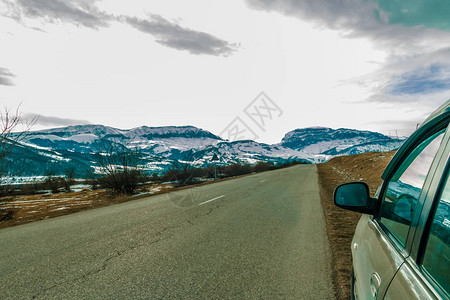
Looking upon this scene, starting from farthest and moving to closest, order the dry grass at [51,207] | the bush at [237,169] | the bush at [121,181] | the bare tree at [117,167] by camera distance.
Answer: the bush at [237,169], the bush at [121,181], the bare tree at [117,167], the dry grass at [51,207]

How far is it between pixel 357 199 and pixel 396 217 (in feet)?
1.05

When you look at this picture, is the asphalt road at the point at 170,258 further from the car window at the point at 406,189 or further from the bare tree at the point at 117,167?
the bare tree at the point at 117,167

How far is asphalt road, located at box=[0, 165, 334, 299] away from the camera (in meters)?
3.24

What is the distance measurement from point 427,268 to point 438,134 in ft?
2.41

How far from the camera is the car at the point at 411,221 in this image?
1.13m

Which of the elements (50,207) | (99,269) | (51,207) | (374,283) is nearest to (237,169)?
(50,207)

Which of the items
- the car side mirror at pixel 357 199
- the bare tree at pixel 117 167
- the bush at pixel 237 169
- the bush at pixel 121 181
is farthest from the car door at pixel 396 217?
the bush at pixel 237 169

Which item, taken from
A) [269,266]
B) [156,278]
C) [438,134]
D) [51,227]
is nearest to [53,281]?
Answer: [156,278]

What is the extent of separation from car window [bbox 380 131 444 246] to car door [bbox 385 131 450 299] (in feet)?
0.76

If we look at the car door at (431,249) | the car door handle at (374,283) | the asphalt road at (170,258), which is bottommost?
the asphalt road at (170,258)

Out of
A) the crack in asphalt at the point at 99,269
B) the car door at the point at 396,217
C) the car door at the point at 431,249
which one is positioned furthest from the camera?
the crack in asphalt at the point at 99,269

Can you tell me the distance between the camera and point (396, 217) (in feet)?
5.87

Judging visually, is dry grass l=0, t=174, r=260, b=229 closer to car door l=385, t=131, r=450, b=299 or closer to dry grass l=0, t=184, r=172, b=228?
dry grass l=0, t=184, r=172, b=228

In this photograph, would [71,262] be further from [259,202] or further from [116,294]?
[259,202]
